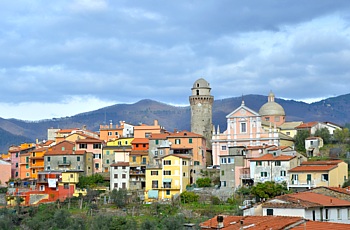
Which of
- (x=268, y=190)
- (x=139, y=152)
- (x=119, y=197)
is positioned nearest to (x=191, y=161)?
(x=139, y=152)

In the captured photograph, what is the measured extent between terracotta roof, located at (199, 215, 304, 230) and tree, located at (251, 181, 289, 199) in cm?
2393

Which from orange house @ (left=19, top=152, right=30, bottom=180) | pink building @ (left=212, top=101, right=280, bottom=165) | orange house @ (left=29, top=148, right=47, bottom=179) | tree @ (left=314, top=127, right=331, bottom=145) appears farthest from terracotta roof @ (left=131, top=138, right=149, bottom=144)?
tree @ (left=314, top=127, right=331, bottom=145)

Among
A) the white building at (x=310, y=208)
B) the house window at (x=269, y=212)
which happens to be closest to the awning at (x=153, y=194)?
the white building at (x=310, y=208)

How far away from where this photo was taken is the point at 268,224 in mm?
39844

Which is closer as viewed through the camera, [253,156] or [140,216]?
[140,216]

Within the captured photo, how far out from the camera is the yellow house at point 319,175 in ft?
233

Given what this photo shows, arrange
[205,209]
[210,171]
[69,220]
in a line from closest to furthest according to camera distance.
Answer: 1. [69,220]
2. [205,209]
3. [210,171]

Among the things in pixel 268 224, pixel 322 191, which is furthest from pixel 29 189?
pixel 268 224

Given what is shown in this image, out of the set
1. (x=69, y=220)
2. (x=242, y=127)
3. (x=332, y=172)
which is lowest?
(x=69, y=220)

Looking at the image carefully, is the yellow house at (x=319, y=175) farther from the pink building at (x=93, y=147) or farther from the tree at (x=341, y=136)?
the pink building at (x=93, y=147)

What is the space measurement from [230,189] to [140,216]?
11.6 m

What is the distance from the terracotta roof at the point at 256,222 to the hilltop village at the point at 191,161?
79.2ft

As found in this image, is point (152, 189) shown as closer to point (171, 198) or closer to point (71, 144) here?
point (171, 198)

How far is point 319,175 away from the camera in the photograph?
71375 mm
